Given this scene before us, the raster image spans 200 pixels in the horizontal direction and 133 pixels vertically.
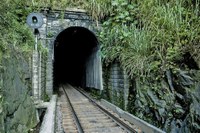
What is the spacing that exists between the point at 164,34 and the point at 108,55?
395cm

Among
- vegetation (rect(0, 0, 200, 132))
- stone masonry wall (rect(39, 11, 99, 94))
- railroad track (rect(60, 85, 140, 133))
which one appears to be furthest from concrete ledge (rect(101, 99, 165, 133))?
stone masonry wall (rect(39, 11, 99, 94))

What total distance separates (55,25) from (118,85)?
4.61 meters

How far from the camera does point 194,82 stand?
15.0ft

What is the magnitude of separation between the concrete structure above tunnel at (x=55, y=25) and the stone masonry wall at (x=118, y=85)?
2959mm

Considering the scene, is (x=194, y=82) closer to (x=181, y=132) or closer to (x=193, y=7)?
(x=181, y=132)

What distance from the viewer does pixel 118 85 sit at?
880cm

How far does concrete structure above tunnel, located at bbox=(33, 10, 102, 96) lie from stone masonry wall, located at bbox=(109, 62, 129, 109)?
2.96 metres

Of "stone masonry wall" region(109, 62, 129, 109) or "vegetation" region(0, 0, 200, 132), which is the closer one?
"vegetation" region(0, 0, 200, 132)

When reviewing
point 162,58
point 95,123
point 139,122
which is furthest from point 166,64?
point 95,123

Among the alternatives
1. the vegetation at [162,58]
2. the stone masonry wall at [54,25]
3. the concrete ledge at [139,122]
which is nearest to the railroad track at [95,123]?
the concrete ledge at [139,122]

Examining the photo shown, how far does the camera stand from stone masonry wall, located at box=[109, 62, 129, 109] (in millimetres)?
7938

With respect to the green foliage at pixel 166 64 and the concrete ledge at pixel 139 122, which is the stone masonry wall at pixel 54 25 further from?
the concrete ledge at pixel 139 122

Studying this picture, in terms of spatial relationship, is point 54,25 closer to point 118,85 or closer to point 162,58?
point 118,85

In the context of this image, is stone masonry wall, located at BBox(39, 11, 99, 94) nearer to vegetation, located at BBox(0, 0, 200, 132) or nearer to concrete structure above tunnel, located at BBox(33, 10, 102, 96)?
concrete structure above tunnel, located at BBox(33, 10, 102, 96)
